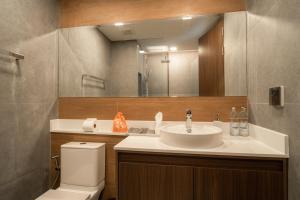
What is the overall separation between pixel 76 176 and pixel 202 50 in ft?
5.34

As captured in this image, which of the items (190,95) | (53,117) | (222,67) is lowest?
(53,117)

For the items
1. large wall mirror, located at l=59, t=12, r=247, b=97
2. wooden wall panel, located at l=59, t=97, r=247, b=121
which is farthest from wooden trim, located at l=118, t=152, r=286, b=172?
large wall mirror, located at l=59, t=12, r=247, b=97

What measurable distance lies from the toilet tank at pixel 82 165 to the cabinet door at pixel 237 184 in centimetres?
87

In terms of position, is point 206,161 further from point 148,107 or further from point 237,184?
point 148,107

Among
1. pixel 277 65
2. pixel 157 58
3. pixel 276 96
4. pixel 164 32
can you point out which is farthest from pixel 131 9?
pixel 276 96

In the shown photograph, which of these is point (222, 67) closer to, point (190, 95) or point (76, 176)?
point (190, 95)

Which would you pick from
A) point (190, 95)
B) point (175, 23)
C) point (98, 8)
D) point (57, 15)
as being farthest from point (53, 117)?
point (175, 23)

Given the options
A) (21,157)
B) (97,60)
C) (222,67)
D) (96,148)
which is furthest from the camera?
(97,60)

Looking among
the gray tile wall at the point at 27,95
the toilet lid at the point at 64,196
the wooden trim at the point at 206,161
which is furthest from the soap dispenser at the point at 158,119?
the gray tile wall at the point at 27,95

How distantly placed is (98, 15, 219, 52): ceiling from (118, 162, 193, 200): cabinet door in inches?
44.9

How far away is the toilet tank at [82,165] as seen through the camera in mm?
1523

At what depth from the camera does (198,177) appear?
112cm

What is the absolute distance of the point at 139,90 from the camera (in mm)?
1774

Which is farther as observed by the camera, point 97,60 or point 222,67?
point 97,60
